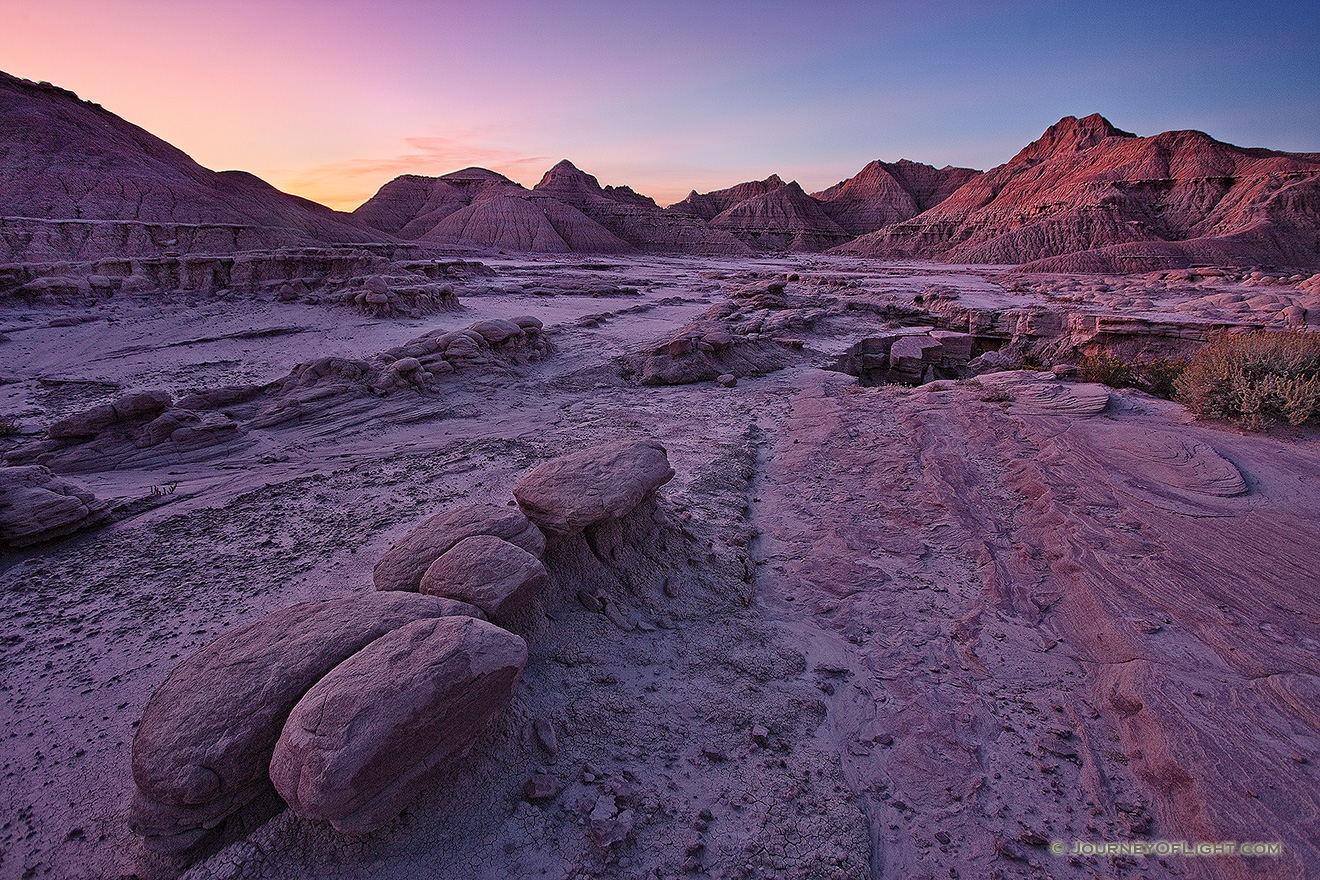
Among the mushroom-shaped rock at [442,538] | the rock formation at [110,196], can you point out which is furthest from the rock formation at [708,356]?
the rock formation at [110,196]

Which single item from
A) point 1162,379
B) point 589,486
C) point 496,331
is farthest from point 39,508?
point 1162,379

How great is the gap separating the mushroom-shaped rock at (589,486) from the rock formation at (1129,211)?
47.0 m

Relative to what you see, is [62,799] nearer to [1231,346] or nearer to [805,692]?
[805,692]

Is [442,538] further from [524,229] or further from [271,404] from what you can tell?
[524,229]

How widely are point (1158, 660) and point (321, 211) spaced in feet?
211

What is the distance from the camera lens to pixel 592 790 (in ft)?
9.55

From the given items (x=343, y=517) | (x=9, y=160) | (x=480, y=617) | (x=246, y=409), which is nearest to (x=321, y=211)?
(x=9, y=160)

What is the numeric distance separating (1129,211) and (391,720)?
214 ft

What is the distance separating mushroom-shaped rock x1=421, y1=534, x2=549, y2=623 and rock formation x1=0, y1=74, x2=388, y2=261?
116 feet

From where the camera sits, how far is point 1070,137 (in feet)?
233

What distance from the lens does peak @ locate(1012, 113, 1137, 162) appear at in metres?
67.6

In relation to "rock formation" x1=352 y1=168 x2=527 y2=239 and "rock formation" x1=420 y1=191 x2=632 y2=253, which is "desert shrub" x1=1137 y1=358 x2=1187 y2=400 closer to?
"rock formation" x1=420 y1=191 x2=632 y2=253

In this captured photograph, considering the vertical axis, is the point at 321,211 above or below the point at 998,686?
above

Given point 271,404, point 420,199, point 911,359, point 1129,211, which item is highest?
point 420,199
